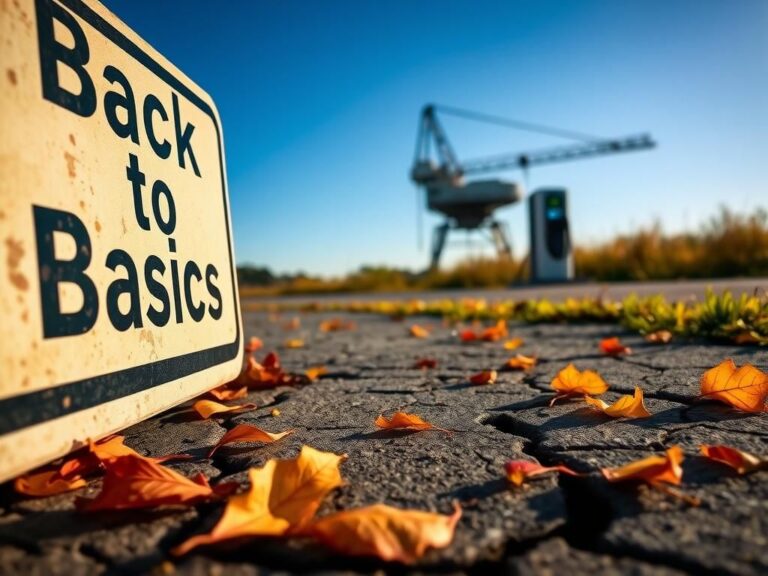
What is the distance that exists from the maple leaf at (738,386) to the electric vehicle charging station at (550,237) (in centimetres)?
931

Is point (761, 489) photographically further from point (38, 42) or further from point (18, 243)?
point (38, 42)

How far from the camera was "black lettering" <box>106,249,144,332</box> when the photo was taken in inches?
36.8

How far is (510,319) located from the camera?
13.3ft

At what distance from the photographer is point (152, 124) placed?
1137 millimetres

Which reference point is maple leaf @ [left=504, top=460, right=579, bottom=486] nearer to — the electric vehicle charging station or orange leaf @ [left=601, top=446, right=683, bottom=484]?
orange leaf @ [left=601, top=446, right=683, bottom=484]

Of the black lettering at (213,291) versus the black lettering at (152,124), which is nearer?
the black lettering at (152,124)

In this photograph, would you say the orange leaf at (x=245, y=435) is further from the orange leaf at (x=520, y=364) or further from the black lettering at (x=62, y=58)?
the orange leaf at (x=520, y=364)

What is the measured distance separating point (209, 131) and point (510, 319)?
3119mm

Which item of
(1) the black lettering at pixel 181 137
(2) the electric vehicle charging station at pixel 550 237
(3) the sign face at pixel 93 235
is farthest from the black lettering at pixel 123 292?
(2) the electric vehicle charging station at pixel 550 237

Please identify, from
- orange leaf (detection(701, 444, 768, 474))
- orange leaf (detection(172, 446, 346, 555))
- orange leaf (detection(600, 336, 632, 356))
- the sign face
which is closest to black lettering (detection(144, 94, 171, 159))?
the sign face

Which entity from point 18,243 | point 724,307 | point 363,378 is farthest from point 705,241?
point 18,243

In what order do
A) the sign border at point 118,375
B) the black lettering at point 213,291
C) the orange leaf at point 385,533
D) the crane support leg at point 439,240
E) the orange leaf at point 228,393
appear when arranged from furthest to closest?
1. the crane support leg at point 439,240
2. the orange leaf at point 228,393
3. the black lettering at point 213,291
4. the sign border at point 118,375
5. the orange leaf at point 385,533

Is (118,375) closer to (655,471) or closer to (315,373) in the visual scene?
(655,471)

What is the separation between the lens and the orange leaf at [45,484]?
0.84 metres
